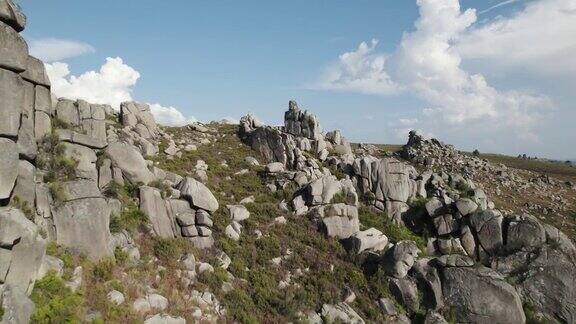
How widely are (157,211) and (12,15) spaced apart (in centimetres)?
1290

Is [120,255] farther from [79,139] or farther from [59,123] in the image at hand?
Answer: [59,123]

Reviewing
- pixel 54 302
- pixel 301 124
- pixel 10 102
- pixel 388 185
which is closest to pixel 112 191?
pixel 10 102

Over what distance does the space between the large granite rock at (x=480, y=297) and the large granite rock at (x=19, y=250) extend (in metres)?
22.1

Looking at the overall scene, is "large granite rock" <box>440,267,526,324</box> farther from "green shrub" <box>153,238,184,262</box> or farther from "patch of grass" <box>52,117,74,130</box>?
"patch of grass" <box>52,117,74,130</box>

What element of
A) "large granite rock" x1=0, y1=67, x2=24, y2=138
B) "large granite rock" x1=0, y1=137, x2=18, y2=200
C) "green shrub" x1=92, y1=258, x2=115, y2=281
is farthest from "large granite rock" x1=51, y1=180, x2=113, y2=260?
"large granite rock" x1=0, y1=67, x2=24, y2=138

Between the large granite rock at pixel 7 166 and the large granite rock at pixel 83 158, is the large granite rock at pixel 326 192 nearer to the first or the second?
the large granite rock at pixel 83 158

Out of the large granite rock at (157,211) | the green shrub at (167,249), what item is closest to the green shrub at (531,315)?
the green shrub at (167,249)

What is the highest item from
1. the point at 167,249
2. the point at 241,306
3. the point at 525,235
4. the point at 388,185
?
the point at 388,185

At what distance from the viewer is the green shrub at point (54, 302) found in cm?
1642

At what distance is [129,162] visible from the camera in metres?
27.5

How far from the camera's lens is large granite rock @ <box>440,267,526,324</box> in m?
25.6

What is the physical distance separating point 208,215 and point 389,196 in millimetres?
16497

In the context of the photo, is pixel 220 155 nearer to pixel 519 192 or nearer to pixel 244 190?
pixel 244 190

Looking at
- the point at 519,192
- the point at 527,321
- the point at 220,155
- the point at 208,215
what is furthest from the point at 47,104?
the point at 519,192
